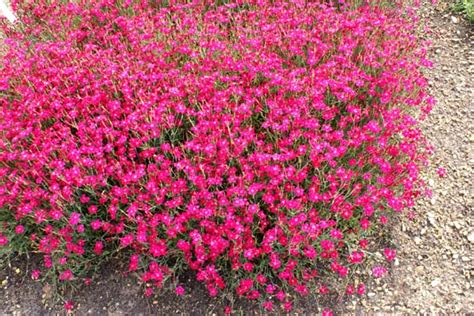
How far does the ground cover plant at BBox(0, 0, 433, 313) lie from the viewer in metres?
2.83

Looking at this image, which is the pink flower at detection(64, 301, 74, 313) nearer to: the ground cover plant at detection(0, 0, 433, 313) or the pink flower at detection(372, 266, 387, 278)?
the ground cover plant at detection(0, 0, 433, 313)

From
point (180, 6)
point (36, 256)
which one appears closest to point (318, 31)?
point (180, 6)

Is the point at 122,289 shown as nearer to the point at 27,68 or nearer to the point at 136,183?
the point at 136,183

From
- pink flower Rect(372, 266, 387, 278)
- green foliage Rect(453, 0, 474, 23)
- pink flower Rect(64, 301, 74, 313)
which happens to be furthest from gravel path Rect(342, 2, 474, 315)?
pink flower Rect(64, 301, 74, 313)

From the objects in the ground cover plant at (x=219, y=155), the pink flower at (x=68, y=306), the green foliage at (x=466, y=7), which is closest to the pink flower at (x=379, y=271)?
the ground cover plant at (x=219, y=155)

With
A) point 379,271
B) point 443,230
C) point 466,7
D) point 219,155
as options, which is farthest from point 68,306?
point 466,7

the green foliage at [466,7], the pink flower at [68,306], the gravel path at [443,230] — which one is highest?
the green foliage at [466,7]

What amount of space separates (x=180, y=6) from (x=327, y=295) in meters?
3.10

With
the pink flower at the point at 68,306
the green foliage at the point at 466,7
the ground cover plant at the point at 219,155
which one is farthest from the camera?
the green foliage at the point at 466,7

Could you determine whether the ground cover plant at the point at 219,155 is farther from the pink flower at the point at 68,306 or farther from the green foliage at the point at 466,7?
the green foliage at the point at 466,7

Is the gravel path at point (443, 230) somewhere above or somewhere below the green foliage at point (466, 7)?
below

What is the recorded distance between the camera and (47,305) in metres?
3.18

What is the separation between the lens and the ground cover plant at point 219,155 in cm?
283

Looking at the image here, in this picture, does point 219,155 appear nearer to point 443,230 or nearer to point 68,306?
point 68,306
